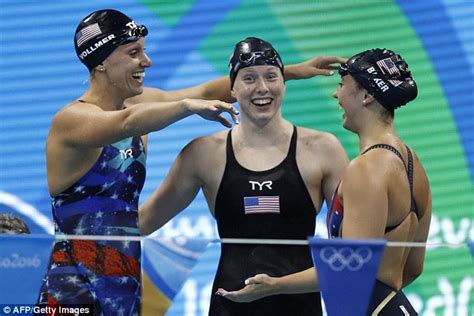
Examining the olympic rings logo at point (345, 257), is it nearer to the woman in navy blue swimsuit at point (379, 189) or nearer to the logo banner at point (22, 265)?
the woman in navy blue swimsuit at point (379, 189)

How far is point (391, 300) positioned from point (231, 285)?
727mm

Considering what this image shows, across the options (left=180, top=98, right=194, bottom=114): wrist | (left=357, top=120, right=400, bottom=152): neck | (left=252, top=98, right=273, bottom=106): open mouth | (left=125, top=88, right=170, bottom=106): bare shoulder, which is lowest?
(left=357, top=120, right=400, bottom=152): neck

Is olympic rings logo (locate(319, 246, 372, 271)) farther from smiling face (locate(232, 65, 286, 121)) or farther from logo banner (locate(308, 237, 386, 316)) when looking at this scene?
smiling face (locate(232, 65, 286, 121))

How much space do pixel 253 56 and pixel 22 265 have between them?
1421mm

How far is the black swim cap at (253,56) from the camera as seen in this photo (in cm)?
524

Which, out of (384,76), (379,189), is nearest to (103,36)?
(384,76)

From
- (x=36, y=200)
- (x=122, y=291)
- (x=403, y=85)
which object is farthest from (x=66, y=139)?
(x=36, y=200)

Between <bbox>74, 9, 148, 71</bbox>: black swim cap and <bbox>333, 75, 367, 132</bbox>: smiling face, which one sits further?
<bbox>74, 9, 148, 71</bbox>: black swim cap

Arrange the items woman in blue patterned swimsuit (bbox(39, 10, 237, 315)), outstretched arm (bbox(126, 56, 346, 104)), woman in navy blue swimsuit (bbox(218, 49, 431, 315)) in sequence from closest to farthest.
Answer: woman in navy blue swimsuit (bbox(218, 49, 431, 315)), woman in blue patterned swimsuit (bbox(39, 10, 237, 315)), outstretched arm (bbox(126, 56, 346, 104))

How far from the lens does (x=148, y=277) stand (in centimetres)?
479

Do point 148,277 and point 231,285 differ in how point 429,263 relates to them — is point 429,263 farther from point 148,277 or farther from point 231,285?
point 148,277

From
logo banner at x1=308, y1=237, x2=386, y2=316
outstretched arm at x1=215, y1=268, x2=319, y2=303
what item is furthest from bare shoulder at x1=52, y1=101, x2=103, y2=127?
logo banner at x1=308, y1=237, x2=386, y2=316

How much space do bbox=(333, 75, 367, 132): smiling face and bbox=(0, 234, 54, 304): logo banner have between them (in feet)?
4.48

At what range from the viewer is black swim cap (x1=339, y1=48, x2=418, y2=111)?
4.91 meters
